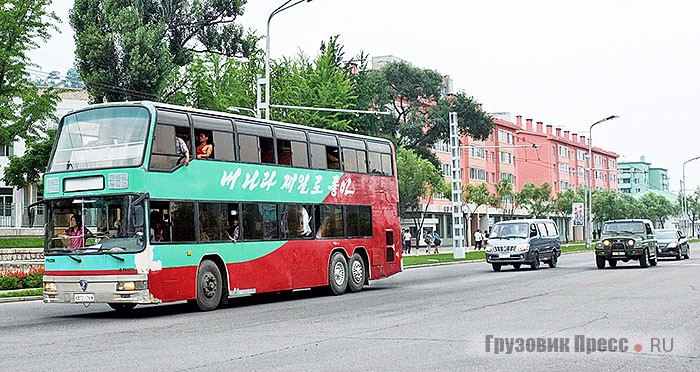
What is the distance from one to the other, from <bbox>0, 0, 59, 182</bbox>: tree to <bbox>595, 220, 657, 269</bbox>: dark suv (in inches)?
1087

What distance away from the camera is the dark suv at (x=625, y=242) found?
34375mm

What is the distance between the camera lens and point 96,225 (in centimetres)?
1748

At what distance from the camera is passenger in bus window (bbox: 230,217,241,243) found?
19594mm

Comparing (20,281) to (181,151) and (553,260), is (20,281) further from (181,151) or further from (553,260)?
(553,260)

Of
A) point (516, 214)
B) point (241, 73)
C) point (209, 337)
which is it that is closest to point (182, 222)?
point (209, 337)

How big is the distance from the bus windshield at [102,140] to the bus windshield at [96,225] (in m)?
0.70

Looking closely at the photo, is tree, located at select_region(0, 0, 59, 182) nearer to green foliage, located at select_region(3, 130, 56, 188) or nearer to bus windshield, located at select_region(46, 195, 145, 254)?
green foliage, located at select_region(3, 130, 56, 188)

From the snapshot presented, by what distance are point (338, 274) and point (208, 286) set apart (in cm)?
518

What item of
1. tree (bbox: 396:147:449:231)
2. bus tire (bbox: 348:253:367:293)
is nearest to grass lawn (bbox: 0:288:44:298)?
bus tire (bbox: 348:253:367:293)

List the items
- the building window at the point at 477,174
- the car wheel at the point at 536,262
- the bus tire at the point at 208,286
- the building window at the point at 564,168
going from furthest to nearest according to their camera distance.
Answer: the building window at the point at 564,168 < the building window at the point at 477,174 < the car wheel at the point at 536,262 < the bus tire at the point at 208,286

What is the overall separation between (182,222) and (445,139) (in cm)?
6410

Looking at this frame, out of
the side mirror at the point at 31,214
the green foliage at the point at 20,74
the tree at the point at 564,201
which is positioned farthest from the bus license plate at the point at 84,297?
the tree at the point at 564,201

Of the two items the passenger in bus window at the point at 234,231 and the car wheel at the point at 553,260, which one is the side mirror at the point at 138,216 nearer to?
the passenger in bus window at the point at 234,231

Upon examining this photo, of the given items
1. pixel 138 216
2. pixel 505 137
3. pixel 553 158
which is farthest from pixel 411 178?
pixel 553 158
